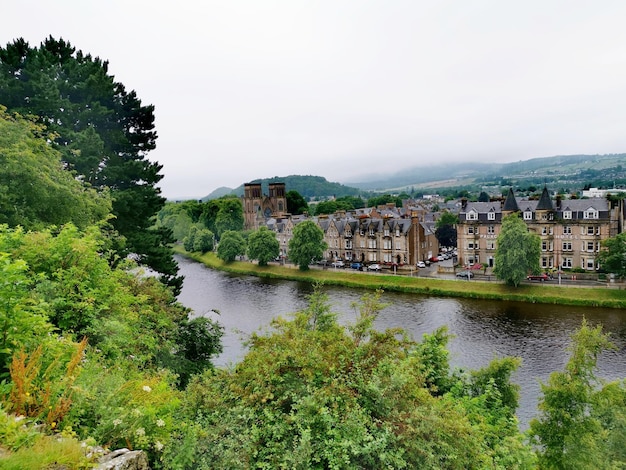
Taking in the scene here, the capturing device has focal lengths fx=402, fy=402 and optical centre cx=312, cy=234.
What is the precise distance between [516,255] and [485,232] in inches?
538

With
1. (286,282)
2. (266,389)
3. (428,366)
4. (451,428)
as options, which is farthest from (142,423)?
(286,282)

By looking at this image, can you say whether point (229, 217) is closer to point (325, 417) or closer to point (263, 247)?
point (263, 247)

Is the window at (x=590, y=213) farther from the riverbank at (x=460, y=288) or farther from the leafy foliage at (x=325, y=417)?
the leafy foliage at (x=325, y=417)

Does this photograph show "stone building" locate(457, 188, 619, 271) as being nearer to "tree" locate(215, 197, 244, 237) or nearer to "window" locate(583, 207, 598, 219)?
"window" locate(583, 207, 598, 219)

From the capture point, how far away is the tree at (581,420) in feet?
42.9

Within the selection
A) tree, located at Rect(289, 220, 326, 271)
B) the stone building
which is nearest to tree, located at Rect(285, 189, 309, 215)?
tree, located at Rect(289, 220, 326, 271)

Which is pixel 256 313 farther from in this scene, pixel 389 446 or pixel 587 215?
pixel 587 215

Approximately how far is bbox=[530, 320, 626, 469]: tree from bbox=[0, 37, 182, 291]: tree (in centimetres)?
2173

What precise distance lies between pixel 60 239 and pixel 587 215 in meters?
61.4

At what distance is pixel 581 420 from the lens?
540 inches

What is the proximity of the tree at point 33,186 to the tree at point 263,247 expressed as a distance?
54.2 metres

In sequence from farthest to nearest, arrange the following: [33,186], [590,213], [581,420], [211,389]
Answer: [590,213] < [33,186] < [581,420] < [211,389]

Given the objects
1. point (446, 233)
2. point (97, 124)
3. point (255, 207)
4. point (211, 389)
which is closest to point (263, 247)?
point (255, 207)

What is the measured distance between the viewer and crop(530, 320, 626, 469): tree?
42.9 feet
